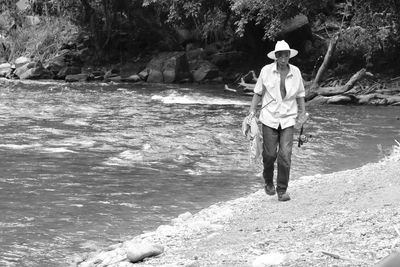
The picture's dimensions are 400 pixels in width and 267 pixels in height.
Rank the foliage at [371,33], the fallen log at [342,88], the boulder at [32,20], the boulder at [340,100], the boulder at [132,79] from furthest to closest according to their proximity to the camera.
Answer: the boulder at [32,20] < the boulder at [132,79] < the foliage at [371,33] < the fallen log at [342,88] < the boulder at [340,100]

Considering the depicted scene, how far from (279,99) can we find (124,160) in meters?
4.66

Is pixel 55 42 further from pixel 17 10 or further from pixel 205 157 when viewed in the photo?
pixel 205 157

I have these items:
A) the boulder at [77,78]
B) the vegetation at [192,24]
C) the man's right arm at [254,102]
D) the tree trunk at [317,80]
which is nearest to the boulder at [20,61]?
the vegetation at [192,24]

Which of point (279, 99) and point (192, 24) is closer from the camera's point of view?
point (279, 99)

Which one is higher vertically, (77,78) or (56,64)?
(56,64)

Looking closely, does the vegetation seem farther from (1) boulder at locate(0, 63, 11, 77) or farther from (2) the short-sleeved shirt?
(2) the short-sleeved shirt

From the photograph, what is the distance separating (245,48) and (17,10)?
492 inches

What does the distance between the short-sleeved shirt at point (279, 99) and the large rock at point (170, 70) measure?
1876 cm

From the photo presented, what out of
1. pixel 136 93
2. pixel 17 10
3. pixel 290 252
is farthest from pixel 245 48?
pixel 290 252

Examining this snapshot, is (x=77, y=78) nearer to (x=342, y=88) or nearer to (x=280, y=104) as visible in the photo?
(x=342, y=88)

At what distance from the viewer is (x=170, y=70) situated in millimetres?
24891

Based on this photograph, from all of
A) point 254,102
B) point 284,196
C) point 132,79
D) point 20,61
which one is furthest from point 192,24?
point 284,196

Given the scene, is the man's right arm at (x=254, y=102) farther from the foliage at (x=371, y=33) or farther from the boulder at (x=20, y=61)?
the boulder at (x=20, y=61)

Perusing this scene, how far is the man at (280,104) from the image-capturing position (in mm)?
6043
